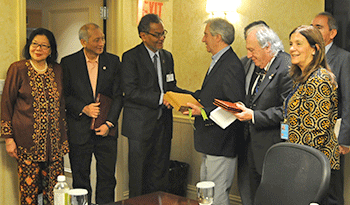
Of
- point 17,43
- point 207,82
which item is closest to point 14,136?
point 17,43

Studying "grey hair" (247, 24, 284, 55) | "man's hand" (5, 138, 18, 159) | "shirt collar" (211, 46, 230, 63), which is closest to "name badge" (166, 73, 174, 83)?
"shirt collar" (211, 46, 230, 63)

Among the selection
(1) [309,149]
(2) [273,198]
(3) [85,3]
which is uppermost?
A: (3) [85,3]

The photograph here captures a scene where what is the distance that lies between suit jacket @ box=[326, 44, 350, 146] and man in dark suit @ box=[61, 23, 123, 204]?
6.09 ft

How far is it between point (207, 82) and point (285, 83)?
2.23 ft

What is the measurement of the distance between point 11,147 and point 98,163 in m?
0.82

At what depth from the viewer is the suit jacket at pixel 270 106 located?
3.15 meters

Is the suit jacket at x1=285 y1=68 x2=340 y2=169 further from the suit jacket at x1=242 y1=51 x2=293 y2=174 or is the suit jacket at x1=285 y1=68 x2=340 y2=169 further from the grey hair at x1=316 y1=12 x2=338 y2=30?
the grey hair at x1=316 y1=12 x2=338 y2=30

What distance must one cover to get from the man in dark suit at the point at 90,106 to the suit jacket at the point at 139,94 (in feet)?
0.40

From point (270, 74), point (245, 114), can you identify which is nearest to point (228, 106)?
point (245, 114)

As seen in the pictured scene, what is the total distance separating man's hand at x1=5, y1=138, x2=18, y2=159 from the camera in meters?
3.30

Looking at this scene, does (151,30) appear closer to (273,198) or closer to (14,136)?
(14,136)

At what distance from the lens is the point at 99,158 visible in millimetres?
3824

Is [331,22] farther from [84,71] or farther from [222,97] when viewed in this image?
[84,71]

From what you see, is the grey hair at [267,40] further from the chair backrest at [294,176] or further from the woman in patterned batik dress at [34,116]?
the woman in patterned batik dress at [34,116]
